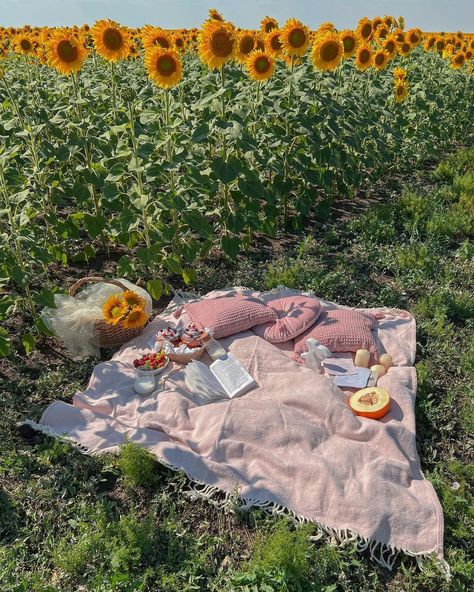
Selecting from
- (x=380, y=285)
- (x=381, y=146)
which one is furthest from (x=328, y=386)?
(x=381, y=146)

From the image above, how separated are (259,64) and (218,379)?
3.27 metres

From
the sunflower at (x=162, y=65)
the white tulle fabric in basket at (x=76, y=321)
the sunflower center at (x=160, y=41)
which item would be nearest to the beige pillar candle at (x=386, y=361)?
the white tulle fabric in basket at (x=76, y=321)

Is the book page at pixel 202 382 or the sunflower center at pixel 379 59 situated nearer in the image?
the book page at pixel 202 382

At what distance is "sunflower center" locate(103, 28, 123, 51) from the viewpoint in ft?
15.9

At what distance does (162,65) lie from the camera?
15.0ft

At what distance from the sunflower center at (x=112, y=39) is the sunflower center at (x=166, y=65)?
595 millimetres

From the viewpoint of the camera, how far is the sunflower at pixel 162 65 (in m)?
4.57

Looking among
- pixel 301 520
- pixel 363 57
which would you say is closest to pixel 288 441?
pixel 301 520

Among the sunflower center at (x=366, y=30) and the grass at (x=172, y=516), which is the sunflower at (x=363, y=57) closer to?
the sunflower center at (x=366, y=30)

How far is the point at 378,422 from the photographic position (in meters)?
3.65

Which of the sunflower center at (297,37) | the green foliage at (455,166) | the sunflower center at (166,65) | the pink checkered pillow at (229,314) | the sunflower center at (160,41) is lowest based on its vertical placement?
the pink checkered pillow at (229,314)

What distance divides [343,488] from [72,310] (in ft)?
8.52

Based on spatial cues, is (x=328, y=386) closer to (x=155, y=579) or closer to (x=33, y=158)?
(x=155, y=579)

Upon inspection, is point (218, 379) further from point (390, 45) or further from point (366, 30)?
point (390, 45)
